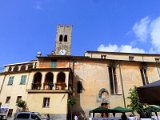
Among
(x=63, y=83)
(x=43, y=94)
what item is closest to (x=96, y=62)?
(x=63, y=83)

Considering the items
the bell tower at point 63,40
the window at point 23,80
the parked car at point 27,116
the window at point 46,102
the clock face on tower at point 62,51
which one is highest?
the bell tower at point 63,40

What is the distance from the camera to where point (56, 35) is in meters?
41.9

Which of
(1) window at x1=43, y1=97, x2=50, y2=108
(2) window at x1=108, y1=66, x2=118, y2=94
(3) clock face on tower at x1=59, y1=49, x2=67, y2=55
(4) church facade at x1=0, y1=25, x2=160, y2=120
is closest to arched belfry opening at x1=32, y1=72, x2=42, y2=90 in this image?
(4) church facade at x1=0, y1=25, x2=160, y2=120

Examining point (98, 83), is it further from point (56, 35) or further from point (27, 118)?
point (56, 35)

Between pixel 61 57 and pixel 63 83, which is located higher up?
pixel 61 57

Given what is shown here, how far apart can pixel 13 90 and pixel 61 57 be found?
1024 cm

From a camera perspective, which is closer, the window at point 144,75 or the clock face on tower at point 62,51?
the window at point 144,75

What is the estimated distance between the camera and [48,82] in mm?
25391

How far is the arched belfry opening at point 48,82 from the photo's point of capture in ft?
80.3

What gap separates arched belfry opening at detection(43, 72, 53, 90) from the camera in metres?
24.5

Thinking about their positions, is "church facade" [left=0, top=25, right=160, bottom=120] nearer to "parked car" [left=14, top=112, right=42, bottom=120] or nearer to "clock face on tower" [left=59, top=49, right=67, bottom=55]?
"parked car" [left=14, top=112, right=42, bottom=120]

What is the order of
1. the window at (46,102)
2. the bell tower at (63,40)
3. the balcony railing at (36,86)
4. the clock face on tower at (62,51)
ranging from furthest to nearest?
the bell tower at (63,40) → the clock face on tower at (62,51) → the balcony railing at (36,86) → the window at (46,102)

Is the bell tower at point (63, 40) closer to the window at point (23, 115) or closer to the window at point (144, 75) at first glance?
the window at point (144, 75)

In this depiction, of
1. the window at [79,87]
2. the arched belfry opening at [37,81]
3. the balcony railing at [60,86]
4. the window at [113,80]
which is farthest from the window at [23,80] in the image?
the window at [113,80]
